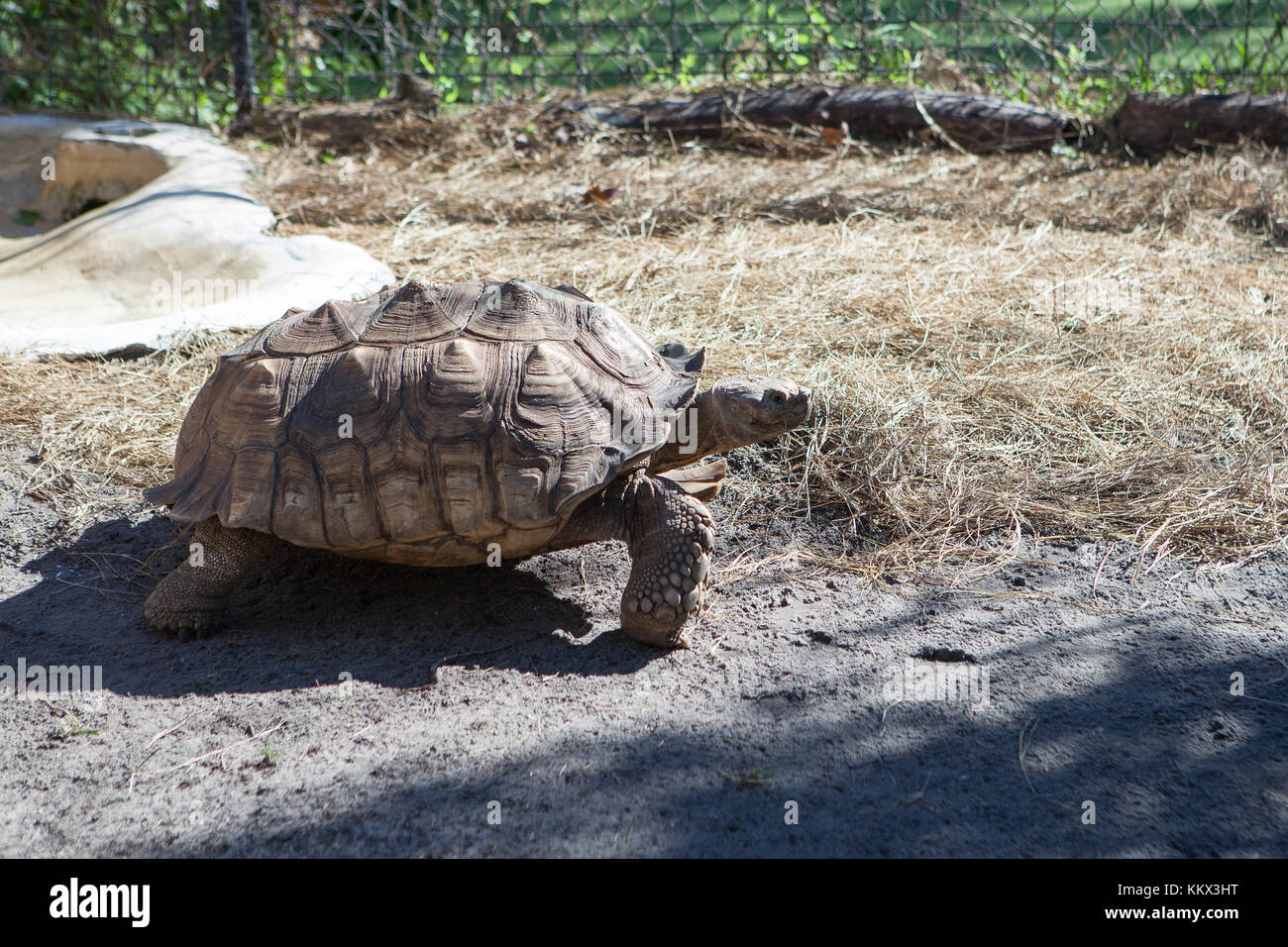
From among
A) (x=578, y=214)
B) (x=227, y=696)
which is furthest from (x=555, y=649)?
(x=578, y=214)

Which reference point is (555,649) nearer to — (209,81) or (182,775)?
(182,775)

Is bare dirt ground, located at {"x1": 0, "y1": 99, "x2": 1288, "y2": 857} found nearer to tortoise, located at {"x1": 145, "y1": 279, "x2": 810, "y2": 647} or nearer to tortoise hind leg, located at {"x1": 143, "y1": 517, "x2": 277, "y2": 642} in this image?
tortoise hind leg, located at {"x1": 143, "y1": 517, "x2": 277, "y2": 642}

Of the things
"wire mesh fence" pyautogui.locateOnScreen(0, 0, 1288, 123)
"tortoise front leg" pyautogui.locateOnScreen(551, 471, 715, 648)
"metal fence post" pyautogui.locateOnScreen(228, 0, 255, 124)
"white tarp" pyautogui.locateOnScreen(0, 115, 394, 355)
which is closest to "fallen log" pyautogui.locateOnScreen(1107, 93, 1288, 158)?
"wire mesh fence" pyautogui.locateOnScreen(0, 0, 1288, 123)

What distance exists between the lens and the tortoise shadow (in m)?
2.83

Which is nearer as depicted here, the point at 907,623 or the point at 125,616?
the point at 907,623

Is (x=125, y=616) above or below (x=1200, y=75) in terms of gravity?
below

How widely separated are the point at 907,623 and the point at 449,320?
1.60m

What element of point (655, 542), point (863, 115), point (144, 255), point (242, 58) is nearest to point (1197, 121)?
point (863, 115)

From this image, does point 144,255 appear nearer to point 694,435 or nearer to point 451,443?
point 451,443

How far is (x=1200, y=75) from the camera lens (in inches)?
300

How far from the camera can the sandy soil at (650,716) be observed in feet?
6.86

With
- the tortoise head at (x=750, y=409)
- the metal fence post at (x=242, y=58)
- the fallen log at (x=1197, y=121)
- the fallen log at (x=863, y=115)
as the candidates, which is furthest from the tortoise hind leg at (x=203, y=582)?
the fallen log at (x=1197, y=121)

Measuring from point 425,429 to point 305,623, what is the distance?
77 cm

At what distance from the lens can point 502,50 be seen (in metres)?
8.80
